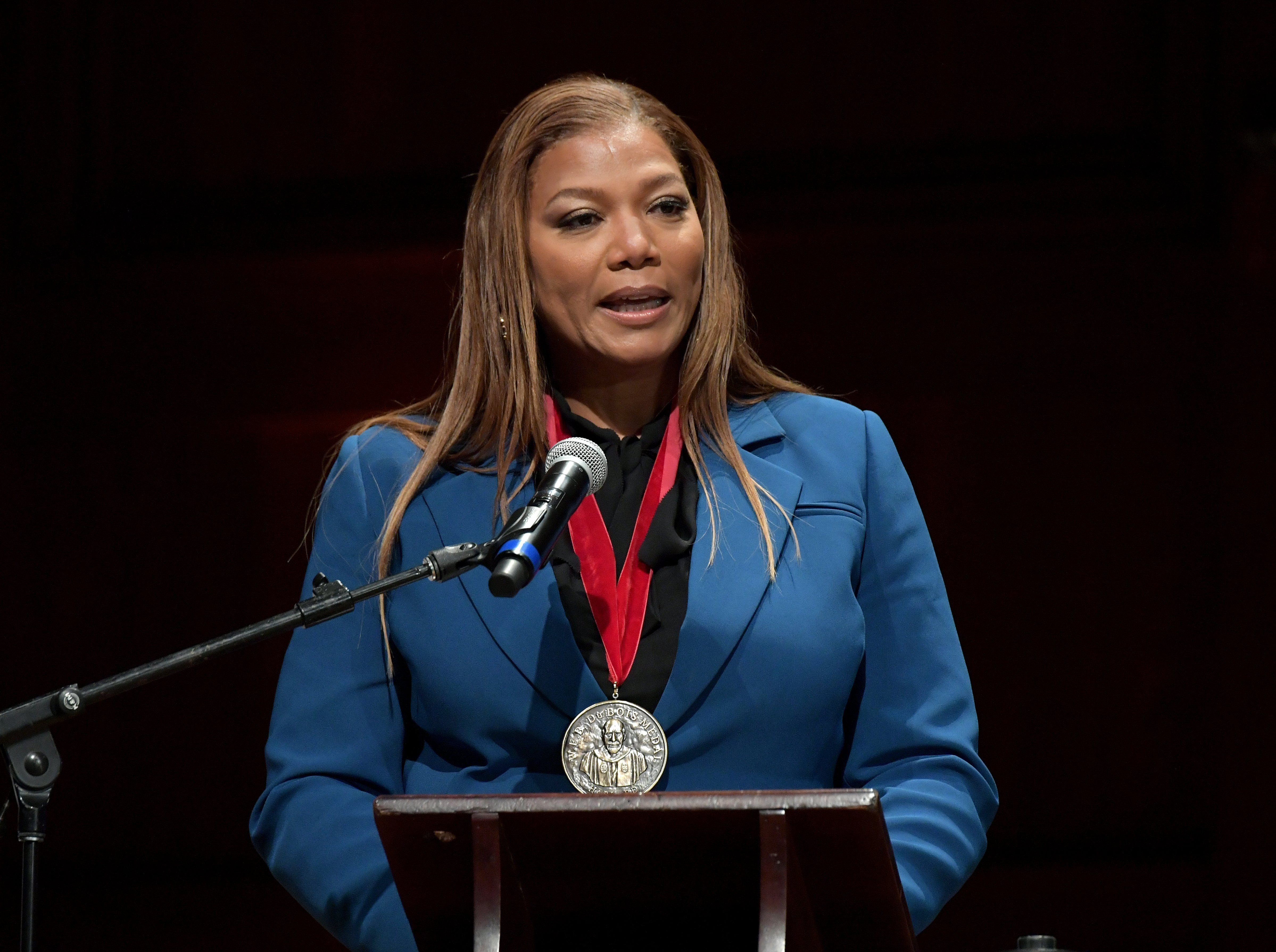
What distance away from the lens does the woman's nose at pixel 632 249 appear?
7.04 feet

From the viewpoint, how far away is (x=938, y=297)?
3.22 meters

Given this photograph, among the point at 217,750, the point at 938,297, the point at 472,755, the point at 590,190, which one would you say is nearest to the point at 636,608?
the point at 472,755

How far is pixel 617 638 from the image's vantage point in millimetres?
1998

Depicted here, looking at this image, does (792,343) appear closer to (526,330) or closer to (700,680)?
(526,330)

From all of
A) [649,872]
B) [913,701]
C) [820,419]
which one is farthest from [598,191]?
[649,872]

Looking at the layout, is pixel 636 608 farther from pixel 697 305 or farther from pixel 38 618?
pixel 38 618

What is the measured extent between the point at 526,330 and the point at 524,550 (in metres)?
0.78

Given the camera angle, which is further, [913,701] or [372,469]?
[372,469]

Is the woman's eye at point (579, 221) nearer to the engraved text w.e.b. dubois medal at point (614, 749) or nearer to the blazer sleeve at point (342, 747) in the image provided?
the blazer sleeve at point (342, 747)

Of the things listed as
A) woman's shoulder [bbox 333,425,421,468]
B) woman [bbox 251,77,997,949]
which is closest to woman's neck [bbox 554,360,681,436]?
woman [bbox 251,77,997,949]

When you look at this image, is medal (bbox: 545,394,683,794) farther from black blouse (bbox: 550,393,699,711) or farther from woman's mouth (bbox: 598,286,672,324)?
woman's mouth (bbox: 598,286,672,324)

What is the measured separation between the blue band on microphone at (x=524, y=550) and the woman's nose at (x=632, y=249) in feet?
2.39

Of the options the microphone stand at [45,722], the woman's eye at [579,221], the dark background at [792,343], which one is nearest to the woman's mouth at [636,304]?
the woman's eye at [579,221]

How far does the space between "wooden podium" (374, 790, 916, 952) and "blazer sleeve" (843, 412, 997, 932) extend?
0.36 meters
